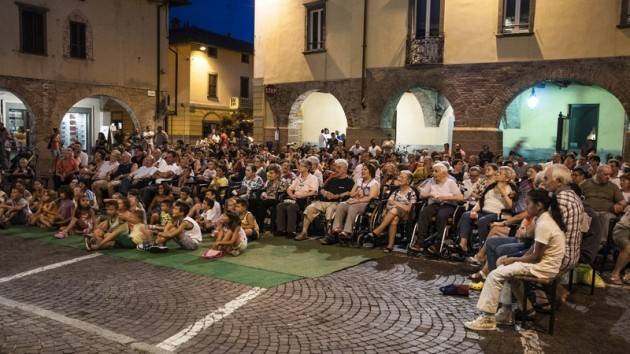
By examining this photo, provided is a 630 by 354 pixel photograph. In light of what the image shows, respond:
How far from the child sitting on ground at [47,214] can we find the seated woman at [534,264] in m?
8.94

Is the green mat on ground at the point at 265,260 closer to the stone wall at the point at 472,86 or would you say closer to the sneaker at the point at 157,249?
the sneaker at the point at 157,249

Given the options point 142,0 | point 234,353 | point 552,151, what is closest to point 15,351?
point 234,353

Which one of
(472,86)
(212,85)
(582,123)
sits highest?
(212,85)

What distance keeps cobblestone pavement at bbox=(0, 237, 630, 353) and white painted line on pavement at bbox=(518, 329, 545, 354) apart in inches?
2.0

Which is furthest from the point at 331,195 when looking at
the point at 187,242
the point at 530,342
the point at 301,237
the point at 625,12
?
the point at 625,12

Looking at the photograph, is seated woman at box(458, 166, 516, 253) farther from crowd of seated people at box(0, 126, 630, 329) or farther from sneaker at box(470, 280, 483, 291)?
sneaker at box(470, 280, 483, 291)

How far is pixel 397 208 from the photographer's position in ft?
29.0

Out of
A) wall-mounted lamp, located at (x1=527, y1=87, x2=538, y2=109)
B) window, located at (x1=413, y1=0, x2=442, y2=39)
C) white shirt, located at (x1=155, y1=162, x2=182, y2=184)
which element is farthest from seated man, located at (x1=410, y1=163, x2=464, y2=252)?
wall-mounted lamp, located at (x1=527, y1=87, x2=538, y2=109)

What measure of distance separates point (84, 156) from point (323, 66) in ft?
32.3

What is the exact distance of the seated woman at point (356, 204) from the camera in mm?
9320

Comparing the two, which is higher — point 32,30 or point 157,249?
point 32,30

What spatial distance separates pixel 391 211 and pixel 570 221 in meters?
3.76

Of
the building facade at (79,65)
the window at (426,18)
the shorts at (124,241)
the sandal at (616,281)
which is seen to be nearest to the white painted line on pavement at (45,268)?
the shorts at (124,241)

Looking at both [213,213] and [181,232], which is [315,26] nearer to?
[213,213]
